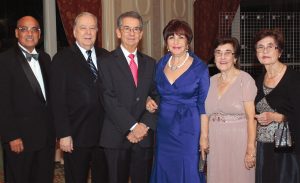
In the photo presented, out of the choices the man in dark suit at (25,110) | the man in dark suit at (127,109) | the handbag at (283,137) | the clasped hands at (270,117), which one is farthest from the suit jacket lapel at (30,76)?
the handbag at (283,137)

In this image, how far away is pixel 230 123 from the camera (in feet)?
10.3

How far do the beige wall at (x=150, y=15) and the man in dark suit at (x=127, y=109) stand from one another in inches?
91.7

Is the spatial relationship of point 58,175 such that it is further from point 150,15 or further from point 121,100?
point 150,15

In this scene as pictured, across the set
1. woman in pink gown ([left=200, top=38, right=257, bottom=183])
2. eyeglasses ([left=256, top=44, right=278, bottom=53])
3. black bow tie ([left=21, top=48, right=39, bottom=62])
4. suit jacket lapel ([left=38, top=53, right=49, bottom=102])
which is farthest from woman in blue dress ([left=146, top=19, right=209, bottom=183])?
black bow tie ([left=21, top=48, right=39, bottom=62])

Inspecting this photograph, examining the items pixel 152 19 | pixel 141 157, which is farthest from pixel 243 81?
pixel 152 19

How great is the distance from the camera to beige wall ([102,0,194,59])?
535 cm

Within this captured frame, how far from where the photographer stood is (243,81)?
3.10m

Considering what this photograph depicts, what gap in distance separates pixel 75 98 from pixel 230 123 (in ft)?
3.78

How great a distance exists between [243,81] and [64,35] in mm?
3165

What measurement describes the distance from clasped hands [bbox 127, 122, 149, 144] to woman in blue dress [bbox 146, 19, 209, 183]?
0.48ft

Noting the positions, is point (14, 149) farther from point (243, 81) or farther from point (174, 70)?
point (243, 81)

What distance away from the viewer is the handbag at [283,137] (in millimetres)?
2957

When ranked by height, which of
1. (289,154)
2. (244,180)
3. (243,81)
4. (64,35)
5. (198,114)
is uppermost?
(64,35)

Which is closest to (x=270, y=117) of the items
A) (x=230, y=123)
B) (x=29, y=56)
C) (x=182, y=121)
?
(x=230, y=123)
